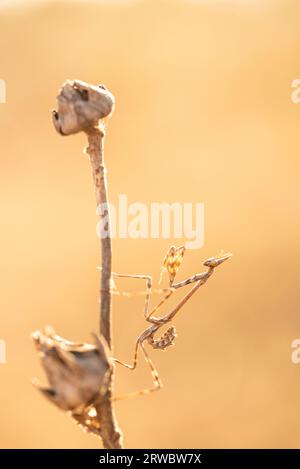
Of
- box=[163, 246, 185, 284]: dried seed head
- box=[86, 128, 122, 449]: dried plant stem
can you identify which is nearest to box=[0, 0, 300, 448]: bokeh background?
box=[163, 246, 185, 284]: dried seed head

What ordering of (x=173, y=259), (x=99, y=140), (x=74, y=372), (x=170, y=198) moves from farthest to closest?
(x=170, y=198) < (x=173, y=259) < (x=99, y=140) < (x=74, y=372)

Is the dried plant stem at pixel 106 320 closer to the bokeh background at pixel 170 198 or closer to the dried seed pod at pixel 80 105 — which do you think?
the dried seed pod at pixel 80 105

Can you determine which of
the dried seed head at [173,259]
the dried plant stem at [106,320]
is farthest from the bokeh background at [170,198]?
the dried plant stem at [106,320]

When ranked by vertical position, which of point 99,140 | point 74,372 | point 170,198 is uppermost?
point 99,140

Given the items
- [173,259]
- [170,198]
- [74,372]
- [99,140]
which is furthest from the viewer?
[170,198]

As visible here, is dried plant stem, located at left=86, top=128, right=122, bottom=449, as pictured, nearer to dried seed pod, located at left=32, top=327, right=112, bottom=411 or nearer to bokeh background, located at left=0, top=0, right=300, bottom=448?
dried seed pod, located at left=32, top=327, right=112, bottom=411

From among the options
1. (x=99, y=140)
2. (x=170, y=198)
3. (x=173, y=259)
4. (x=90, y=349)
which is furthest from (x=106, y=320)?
(x=170, y=198)

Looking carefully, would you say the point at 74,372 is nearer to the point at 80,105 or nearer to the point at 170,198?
the point at 80,105
